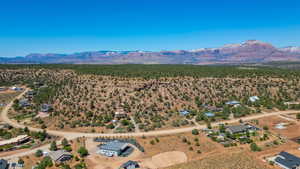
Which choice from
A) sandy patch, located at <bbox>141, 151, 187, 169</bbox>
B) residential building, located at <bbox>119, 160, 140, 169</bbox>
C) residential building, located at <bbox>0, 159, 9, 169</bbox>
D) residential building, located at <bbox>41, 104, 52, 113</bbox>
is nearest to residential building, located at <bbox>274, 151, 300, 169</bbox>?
sandy patch, located at <bbox>141, 151, 187, 169</bbox>

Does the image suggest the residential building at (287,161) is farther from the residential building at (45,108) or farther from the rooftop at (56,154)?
the residential building at (45,108)

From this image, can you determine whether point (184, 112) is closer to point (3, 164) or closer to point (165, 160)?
point (165, 160)

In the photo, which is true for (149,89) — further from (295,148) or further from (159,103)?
(295,148)

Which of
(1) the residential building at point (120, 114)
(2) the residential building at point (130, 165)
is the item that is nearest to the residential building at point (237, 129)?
(2) the residential building at point (130, 165)

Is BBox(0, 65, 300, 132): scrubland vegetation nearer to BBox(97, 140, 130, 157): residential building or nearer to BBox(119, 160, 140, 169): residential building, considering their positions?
BBox(97, 140, 130, 157): residential building

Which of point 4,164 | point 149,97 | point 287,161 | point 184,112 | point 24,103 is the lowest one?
point 4,164

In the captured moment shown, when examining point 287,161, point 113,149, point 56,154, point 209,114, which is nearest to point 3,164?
point 56,154
